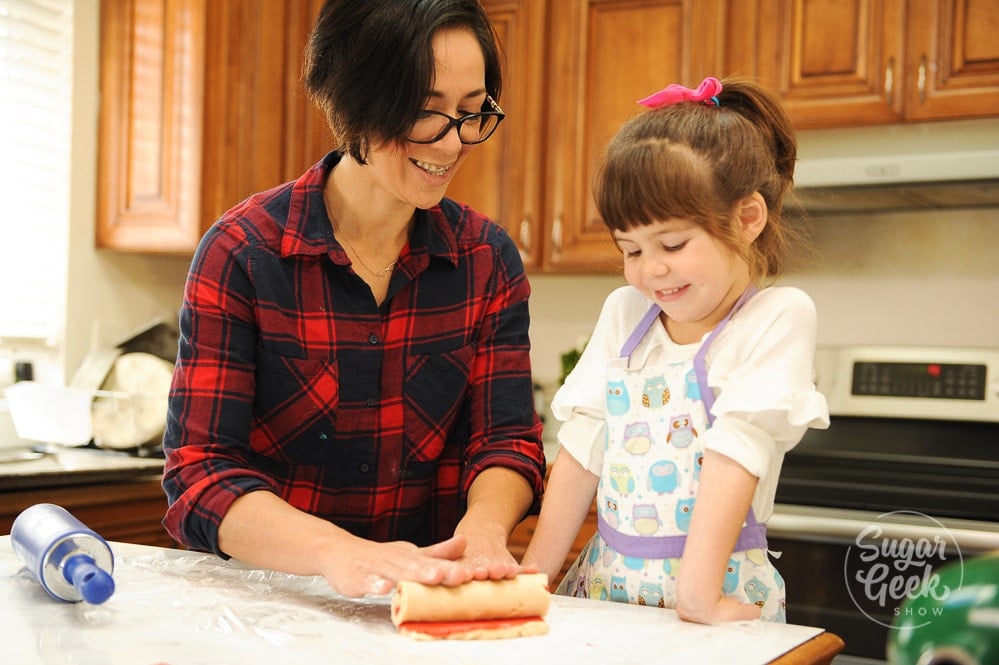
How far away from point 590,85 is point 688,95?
170cm

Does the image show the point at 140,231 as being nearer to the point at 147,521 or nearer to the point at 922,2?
the point at 147,521

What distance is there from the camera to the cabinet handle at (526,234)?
9.32 ft

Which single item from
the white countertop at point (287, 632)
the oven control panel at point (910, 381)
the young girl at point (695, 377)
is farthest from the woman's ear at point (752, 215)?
the oven control panel at point (910, 381)

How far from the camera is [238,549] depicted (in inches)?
42.6

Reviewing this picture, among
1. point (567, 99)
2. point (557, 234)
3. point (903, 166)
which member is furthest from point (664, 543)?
point (567, 99)

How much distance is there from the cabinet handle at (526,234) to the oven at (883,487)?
0.83 m

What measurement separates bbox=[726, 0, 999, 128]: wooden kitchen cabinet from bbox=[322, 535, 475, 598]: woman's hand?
185 centimetres

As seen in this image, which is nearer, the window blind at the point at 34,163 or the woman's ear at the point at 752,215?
the woman's ear at the point at 752,215

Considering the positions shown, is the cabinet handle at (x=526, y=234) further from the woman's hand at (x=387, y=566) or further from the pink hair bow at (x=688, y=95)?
the woman's hand at (x=387, y=566)

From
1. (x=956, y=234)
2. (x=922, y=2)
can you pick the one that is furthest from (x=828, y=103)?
(x=956, y=234)

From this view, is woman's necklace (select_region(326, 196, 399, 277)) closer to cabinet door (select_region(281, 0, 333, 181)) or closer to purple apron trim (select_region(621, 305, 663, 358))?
purple apron trim (select_region(621, 305, 663, 358))

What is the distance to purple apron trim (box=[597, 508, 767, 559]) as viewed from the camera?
3.46 ft

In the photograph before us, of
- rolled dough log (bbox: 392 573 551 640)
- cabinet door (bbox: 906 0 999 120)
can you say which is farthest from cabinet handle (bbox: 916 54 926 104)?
rolled dough log (bbox: 392 573 551 640)

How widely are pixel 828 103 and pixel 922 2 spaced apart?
0.30m
